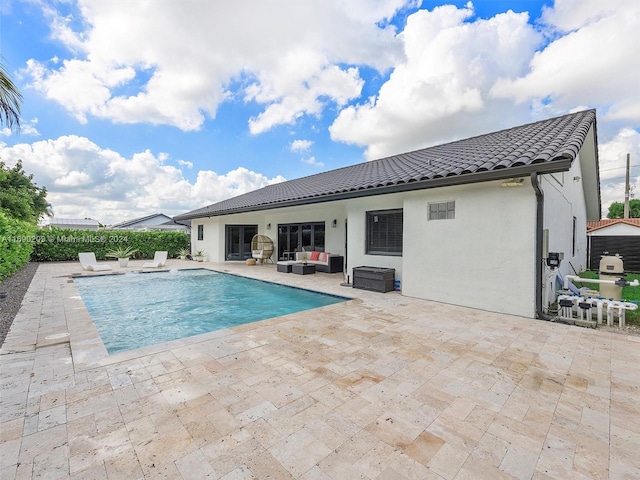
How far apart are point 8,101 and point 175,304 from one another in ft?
17.3

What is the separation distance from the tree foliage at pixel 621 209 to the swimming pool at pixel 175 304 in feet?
185

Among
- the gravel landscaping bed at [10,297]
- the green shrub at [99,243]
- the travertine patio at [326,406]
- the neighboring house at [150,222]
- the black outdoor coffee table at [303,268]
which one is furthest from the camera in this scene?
the neighboring house at [150,222]

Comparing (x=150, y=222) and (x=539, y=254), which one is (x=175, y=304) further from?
(x=150, y=222)

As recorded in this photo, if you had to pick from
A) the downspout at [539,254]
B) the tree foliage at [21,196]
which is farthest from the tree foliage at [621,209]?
the tree foliage at [21,196]

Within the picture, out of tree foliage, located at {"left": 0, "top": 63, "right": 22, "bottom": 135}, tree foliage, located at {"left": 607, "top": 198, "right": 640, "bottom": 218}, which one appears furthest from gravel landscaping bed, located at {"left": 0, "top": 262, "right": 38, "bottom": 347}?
tree foliage, located at {"left": 607, "top": 198, "right": 640, "bottom": 218}

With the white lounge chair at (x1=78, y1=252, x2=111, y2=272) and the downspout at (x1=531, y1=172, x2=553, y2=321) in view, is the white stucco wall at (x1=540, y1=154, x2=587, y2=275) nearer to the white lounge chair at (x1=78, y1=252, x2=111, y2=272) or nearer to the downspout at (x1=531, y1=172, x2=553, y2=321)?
the downspout at (x1=531, y1=172, x2=553, y2=321)

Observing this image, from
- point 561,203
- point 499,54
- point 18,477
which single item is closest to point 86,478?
point 18,477

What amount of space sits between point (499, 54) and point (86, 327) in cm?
1428

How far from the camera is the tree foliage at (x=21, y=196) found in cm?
1827

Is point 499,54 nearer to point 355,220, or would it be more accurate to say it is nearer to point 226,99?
point 355,220

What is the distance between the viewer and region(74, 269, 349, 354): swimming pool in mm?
5594

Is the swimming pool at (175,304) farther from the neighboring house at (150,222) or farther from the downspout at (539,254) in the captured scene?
the neighboring house at (150,222)

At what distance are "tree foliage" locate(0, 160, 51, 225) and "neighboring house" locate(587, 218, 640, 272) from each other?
30956 mm

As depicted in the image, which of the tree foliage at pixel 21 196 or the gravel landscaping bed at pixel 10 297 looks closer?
the gravel landscaping bed at pixel 10 297
